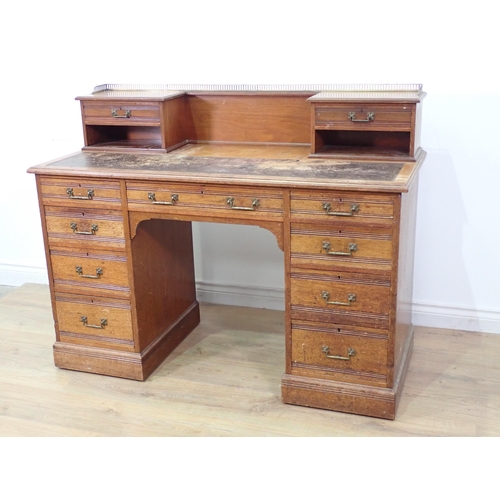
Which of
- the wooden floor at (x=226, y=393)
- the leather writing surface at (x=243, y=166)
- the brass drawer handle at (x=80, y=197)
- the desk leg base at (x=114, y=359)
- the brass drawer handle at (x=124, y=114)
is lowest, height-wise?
the wooden floor at (x=226, y=393)

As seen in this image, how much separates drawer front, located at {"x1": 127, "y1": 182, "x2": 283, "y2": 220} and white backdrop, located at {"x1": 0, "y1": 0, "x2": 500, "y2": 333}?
0.87m

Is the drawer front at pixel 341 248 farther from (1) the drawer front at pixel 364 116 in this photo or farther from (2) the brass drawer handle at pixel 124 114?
(2) the brass drawer handle at pixel 124 114

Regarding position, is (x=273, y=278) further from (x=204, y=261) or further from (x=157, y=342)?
(x=157, y=342)

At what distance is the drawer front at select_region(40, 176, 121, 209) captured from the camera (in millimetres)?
2637

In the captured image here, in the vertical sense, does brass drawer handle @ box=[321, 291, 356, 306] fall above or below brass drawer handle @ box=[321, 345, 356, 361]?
above

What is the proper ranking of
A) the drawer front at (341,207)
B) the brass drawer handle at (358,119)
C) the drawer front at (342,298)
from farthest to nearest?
the brass drawer handle at (358,119) → the drawer front at (342,298) → the drawer front at (341,207)

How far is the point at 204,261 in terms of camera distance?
3.55m

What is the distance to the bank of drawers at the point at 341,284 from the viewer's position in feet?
7.64

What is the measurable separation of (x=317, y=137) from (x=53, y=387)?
1.51 meters

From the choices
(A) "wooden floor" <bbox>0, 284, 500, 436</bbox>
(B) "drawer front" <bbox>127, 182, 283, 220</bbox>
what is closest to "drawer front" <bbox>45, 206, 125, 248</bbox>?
(B) "drawer front" <bbox>127, 182, 283, 220</bbox>

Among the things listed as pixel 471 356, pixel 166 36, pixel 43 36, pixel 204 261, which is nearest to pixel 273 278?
pixel 204 261

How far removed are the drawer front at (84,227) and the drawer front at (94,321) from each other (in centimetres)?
25

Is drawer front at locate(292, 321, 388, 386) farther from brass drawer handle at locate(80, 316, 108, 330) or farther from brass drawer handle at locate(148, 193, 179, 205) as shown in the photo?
brass drawer handle at locate(80, 316, 108, 330)

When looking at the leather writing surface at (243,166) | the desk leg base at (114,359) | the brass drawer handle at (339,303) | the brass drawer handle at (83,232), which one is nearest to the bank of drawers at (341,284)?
the brass drawer handle at (339,303)
